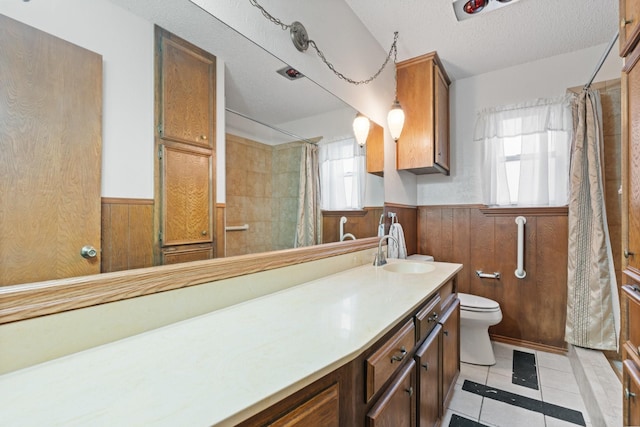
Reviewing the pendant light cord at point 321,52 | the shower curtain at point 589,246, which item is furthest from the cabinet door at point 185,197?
the shower curtain at point 589,246

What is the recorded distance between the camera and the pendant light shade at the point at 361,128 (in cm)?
201

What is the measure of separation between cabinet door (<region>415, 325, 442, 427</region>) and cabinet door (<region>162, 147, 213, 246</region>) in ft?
3.28

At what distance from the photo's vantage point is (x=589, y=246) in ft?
7.23

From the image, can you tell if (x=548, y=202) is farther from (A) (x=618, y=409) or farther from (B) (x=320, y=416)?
(B) (x=320, y=416)

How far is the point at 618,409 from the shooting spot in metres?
1.45

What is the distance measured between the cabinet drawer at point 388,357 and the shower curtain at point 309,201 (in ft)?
2.06

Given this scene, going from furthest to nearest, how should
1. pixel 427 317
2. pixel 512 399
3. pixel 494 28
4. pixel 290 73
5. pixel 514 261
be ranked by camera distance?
1. pixel 514 261
2. pixel 494 28
3. pixel 512 399
4. pixel 290 73
5. pixel 427 317

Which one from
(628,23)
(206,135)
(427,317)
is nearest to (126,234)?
(206,135)

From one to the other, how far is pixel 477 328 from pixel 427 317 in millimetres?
1275

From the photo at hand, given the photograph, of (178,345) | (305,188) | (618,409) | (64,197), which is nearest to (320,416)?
(178,345)

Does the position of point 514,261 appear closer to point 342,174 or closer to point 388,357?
point 342,174

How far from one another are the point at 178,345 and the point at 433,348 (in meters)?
1.12

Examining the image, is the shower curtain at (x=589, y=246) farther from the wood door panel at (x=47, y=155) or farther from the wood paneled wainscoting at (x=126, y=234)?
the wood door panel at (x=47, y=155)

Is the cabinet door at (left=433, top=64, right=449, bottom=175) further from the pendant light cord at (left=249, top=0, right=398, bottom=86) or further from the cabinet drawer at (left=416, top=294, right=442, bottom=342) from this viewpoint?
the cabinet drawer at (left=416, top=294, right=442, bottom=342)
